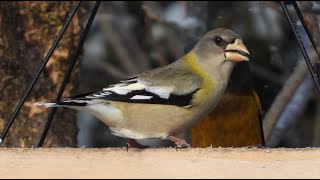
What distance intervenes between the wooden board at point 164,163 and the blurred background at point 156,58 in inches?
39.3

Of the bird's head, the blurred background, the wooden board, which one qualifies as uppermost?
the bird's head

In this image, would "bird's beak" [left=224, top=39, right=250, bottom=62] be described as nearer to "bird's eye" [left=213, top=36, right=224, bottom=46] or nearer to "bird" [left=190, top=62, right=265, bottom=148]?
"bird's eye" [left=213, top=36, right=224, bottom=46]

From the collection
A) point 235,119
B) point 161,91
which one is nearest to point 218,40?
point 161,91

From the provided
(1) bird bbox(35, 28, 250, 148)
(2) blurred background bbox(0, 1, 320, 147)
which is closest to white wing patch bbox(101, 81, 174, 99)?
(1) bird bbox(35, 28, 250, 148)

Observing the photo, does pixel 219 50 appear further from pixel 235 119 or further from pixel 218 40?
pixel 235 119

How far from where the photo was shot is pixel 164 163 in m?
2.01

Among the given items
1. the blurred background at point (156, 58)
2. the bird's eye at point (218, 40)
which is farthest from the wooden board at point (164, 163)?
the blurred background at point (156, 58)

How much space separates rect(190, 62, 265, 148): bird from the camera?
308 cm

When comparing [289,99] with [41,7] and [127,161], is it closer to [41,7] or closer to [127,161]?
[41,7]

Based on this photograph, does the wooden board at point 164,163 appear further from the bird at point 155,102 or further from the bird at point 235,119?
the bird at point 235,119

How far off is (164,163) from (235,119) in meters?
1.13

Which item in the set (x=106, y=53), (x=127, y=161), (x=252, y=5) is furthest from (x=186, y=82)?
(x=106, y=53)

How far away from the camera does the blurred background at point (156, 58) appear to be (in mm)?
3094

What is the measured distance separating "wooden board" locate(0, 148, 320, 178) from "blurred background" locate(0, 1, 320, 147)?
3.27ft
